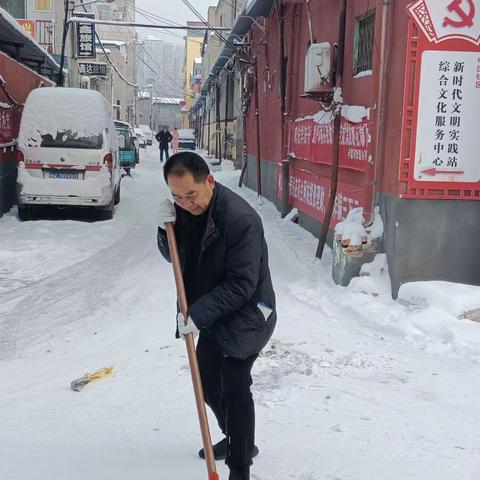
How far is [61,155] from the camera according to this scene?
10656 millimetres

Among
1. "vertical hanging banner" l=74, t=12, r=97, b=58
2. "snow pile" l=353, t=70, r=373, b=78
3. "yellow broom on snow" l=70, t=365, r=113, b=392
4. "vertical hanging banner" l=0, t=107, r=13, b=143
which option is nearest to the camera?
"yellow broom on snow" l=70, t=365, r=113, b=392

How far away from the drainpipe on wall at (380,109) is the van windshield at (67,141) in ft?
19.0

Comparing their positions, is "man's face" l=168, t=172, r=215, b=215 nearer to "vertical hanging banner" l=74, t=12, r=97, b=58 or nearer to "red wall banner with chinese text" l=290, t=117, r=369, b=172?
"red wall banner with chinese text" l=290, t=117, r=369, b=172

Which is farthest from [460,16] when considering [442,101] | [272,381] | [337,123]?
[272,381]

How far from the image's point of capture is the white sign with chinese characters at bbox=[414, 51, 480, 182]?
19.4ft

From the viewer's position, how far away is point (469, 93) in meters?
5.95

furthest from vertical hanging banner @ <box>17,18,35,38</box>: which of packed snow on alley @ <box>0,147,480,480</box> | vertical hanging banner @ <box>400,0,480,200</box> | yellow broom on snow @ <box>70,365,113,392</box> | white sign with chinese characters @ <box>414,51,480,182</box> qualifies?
yellow broom on snow @ <box>70,365,113,392</box>

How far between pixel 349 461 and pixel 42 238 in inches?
285

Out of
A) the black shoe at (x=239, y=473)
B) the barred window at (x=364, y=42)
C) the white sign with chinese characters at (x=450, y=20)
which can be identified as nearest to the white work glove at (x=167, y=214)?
the black shoe at (x=239, y=473)

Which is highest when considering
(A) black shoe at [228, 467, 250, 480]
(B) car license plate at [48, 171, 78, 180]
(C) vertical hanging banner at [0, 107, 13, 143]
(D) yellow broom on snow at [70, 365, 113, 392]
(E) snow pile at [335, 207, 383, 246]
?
(C) vertical hanging banner at [0, 107, 13, 143]

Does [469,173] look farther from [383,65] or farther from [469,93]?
[383,65]

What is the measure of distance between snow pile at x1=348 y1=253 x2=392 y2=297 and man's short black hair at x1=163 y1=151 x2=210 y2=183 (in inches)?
152

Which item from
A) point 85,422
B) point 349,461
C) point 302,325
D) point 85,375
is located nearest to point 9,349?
point 85,375

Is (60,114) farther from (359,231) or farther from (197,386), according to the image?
(197,386)
